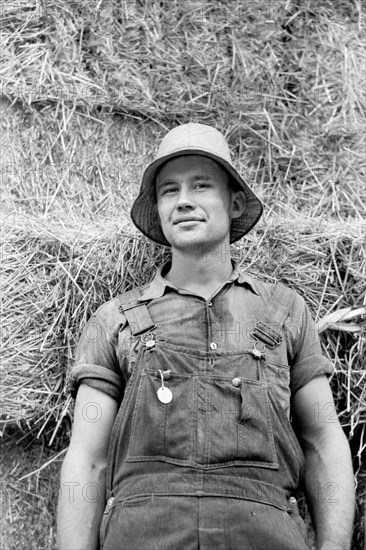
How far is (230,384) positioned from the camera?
2.42 meters

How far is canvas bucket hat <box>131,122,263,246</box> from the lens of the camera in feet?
8.77

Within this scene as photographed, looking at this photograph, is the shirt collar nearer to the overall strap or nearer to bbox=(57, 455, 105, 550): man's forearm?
the overall strap

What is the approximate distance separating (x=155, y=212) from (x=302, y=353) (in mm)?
652

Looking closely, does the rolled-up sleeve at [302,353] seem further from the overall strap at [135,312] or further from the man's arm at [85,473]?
the man's arm at [85,473]

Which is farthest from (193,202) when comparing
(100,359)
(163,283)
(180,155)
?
(100,359)

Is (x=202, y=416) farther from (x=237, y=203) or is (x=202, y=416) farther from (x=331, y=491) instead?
(x=237, y=203)

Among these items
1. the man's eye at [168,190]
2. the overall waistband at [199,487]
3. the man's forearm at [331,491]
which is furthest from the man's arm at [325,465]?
the man's eye at [168,190]

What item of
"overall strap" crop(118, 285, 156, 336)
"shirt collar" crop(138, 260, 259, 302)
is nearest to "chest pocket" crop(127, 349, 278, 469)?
"overall strap" crop(118, 285, 156, 336)

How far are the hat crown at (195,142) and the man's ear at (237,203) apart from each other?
0.12 meters

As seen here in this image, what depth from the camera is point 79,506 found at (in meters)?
2.41

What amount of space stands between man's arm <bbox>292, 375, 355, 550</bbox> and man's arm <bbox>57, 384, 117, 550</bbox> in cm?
57

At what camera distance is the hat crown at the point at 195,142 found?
267 cm

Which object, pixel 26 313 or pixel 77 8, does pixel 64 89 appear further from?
pixel 26 313

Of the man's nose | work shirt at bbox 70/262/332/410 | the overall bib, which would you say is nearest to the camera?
the overall bib
